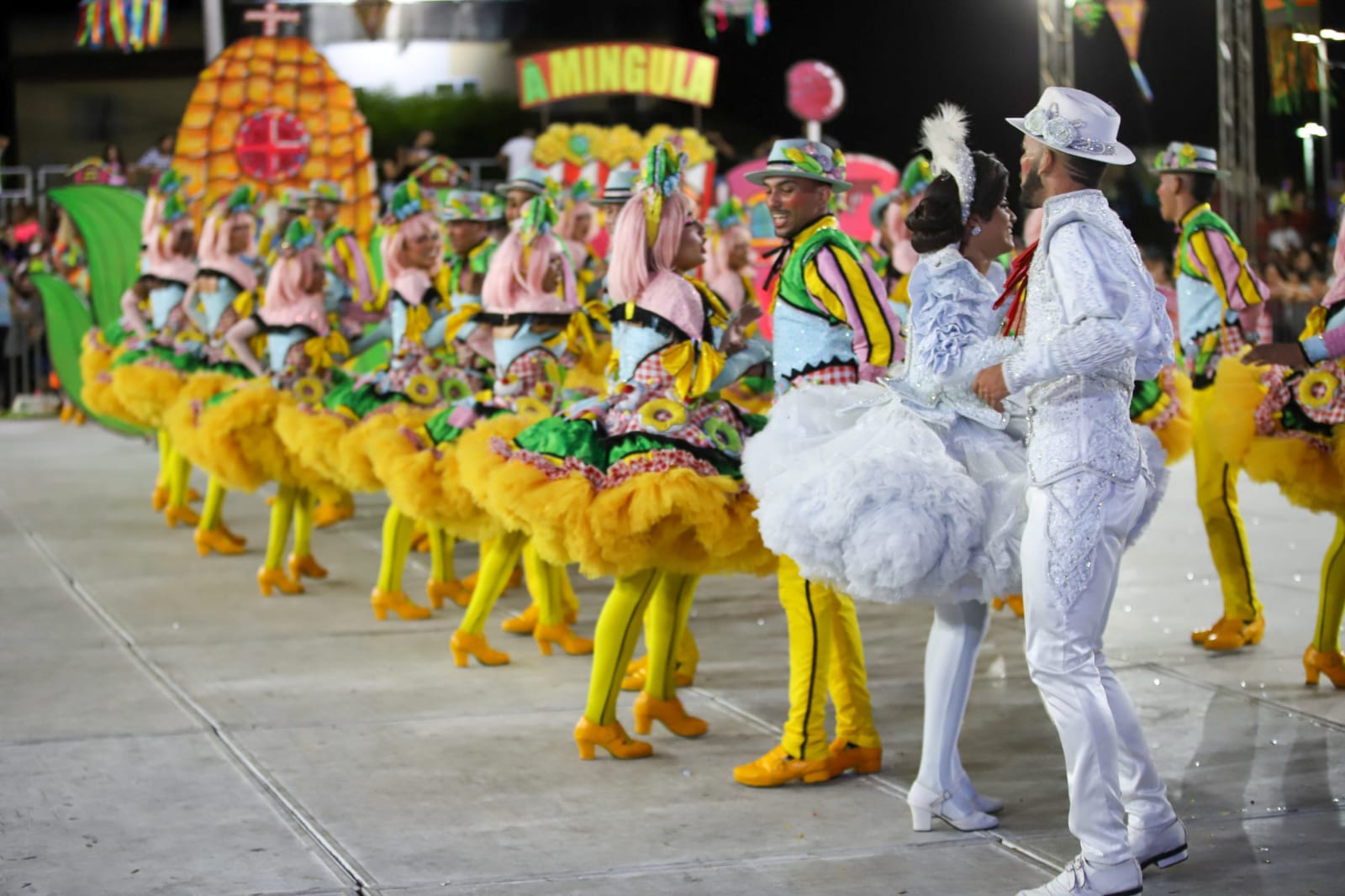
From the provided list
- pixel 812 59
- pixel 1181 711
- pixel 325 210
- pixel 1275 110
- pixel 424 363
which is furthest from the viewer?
pixel 812 59

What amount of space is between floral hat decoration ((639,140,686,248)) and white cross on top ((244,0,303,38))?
1677 cm

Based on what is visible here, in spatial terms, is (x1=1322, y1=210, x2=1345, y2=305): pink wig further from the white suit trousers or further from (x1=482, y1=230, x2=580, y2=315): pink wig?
(x1=482, y1=230, x2=580, y2=315): pink wig

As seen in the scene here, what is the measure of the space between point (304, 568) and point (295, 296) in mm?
1536

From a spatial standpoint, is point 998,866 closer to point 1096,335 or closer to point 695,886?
point 695,886

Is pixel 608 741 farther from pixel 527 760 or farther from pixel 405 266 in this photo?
pixel 405 266

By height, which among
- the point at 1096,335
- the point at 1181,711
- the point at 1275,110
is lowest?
the point at 1181,711

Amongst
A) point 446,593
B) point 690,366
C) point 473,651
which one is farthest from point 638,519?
point 446,593

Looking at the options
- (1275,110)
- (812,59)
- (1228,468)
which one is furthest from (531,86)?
(1228,468)

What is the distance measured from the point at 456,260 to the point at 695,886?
4500 millimetres

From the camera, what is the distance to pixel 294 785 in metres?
5.40

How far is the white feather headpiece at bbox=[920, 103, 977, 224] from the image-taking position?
4.66 m

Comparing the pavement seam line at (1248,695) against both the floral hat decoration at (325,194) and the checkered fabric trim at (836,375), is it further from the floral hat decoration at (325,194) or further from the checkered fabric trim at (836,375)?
the floral hat decoration at (325,194)

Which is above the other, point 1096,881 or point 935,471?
point 935,471

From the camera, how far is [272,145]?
20312 millimetres
